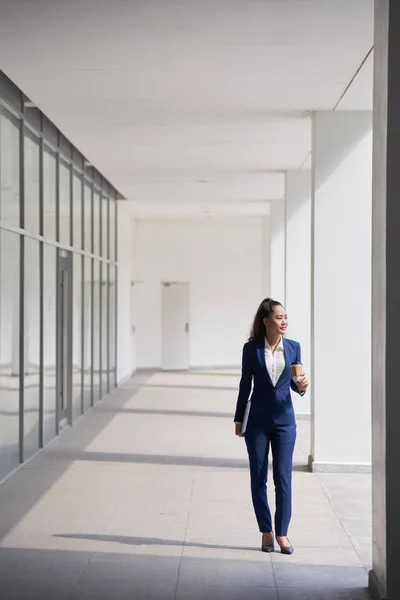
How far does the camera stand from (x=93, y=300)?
17.3m

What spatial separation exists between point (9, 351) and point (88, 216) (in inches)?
273

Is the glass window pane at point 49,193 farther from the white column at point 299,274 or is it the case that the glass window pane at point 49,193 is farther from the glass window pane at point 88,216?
the white column at point 299,274

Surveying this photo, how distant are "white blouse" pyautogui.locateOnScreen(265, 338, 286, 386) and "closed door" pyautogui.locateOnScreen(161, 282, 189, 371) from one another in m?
20.6

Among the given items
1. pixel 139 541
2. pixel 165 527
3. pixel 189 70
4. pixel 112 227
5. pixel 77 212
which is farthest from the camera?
pixel 112 227

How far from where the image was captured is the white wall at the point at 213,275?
92.6ft

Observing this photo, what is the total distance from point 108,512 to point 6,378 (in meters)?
2.14

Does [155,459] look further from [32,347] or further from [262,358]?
[262,358]

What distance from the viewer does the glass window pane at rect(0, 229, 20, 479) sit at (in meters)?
9.70

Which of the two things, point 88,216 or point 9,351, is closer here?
point 9,351

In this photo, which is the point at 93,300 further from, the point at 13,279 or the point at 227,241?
the point at 227,241

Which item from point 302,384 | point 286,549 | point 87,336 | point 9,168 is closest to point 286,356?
point 302,384

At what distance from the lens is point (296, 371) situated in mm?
6785

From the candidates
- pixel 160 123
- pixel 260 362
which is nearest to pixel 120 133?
pixel 160 123

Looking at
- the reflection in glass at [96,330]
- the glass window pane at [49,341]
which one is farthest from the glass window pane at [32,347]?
the reflection in glass at [96,330]
